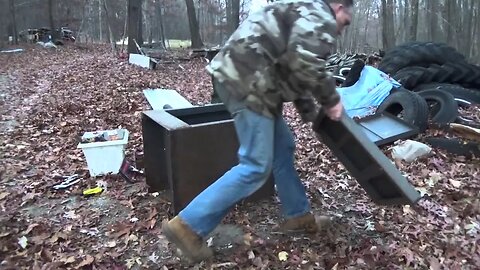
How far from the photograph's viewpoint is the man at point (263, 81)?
2.48 metres

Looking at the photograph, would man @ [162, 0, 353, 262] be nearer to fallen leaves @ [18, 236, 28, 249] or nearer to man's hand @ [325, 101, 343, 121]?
man's hand @ [325, 101, 343, 121]

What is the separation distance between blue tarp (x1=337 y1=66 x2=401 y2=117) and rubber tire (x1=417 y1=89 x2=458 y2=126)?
56 cm

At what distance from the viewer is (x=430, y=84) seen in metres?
7.30

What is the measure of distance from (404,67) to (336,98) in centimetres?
591

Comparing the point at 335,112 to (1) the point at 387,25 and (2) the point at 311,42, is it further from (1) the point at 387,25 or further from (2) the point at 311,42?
(1) the point at 387,25

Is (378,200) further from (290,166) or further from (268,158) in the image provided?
(268,158)

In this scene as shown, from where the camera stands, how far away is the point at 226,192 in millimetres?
2719

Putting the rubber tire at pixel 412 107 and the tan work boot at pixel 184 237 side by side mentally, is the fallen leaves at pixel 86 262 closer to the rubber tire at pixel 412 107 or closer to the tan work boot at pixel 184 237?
the tan work boot at pixel 184 237

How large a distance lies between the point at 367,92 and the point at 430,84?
4.39 feet

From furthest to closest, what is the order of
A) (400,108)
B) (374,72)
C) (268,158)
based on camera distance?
(374,72) → (400,108) → (268,158)

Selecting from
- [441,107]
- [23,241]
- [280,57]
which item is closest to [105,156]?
[23,241]

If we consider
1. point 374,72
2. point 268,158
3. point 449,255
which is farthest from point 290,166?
point 374,72

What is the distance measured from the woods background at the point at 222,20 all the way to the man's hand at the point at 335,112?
1700cm

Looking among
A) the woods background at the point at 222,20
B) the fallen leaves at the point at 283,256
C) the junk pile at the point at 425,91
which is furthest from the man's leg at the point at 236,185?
the woods background at the point at 222,20
